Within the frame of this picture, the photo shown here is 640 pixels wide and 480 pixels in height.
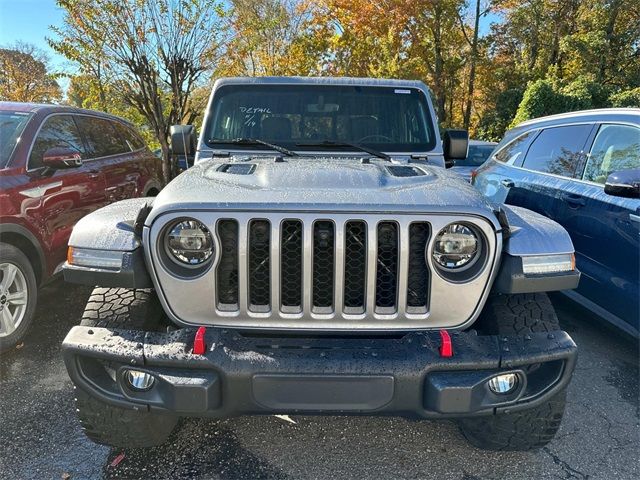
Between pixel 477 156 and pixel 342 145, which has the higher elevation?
pixel 342 145

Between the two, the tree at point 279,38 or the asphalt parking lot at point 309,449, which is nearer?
the asphalt parking lot at point 309,449

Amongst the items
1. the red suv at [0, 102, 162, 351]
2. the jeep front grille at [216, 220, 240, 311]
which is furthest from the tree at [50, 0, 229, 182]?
the jeep front grille at [216, 220, 240, 311]

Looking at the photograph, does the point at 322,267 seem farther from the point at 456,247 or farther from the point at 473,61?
the point at 473,61

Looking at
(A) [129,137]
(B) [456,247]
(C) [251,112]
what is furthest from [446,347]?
(A) [129,137]

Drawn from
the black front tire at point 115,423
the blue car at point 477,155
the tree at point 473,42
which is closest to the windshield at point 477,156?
the blue car at point 477,155

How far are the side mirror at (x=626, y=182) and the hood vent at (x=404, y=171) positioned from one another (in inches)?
59.0

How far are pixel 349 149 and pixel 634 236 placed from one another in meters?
2.09

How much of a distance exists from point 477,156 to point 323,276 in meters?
9.54

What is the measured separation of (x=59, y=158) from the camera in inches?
157

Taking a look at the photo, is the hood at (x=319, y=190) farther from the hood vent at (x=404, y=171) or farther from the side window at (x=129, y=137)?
the side window at (x=129, y=137)

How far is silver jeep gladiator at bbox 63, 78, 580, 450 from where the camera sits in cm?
191

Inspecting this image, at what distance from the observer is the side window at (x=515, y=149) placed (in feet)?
16.2

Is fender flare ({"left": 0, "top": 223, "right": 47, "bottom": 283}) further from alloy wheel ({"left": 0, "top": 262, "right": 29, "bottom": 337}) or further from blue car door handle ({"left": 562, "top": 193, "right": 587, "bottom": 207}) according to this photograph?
blue car door handle ({"left": 562, "top": 193, "right": 587, "bottom": 207})

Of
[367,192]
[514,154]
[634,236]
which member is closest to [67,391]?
[367,192]
